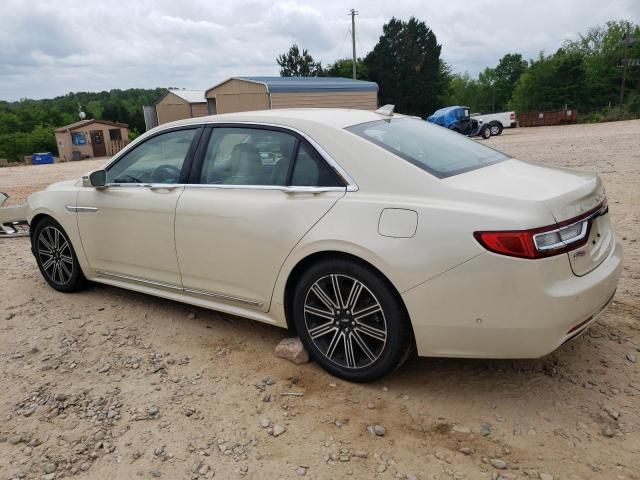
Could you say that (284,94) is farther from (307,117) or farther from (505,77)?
(505,77)

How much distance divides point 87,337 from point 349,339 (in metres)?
2.14

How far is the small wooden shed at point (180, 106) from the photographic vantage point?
32972 mm

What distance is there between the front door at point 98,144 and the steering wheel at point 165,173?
36390 mm

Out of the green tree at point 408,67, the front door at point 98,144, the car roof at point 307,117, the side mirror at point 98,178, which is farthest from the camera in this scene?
the green tree at point 408,67

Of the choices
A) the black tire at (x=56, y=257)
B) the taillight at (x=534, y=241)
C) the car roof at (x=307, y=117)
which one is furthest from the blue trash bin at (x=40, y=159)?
the taillight at (x=534, y=241)

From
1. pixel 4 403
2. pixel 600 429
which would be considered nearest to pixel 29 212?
pixel 4 403

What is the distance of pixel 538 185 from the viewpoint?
9.44ft

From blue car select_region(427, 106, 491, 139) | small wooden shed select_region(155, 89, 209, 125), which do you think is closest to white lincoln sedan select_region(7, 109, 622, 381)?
blue car select_region(427, 106, 491, 139)

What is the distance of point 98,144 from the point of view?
37312 millimetres

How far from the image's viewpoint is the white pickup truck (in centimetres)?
3161

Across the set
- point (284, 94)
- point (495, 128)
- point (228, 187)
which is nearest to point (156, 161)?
point (228, 187)

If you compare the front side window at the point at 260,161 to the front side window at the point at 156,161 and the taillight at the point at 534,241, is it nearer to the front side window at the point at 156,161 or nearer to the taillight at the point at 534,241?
the front side window at the point at 156,161

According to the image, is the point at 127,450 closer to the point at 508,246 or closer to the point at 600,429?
the point at 508,246

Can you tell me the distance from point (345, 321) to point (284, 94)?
990 inches
